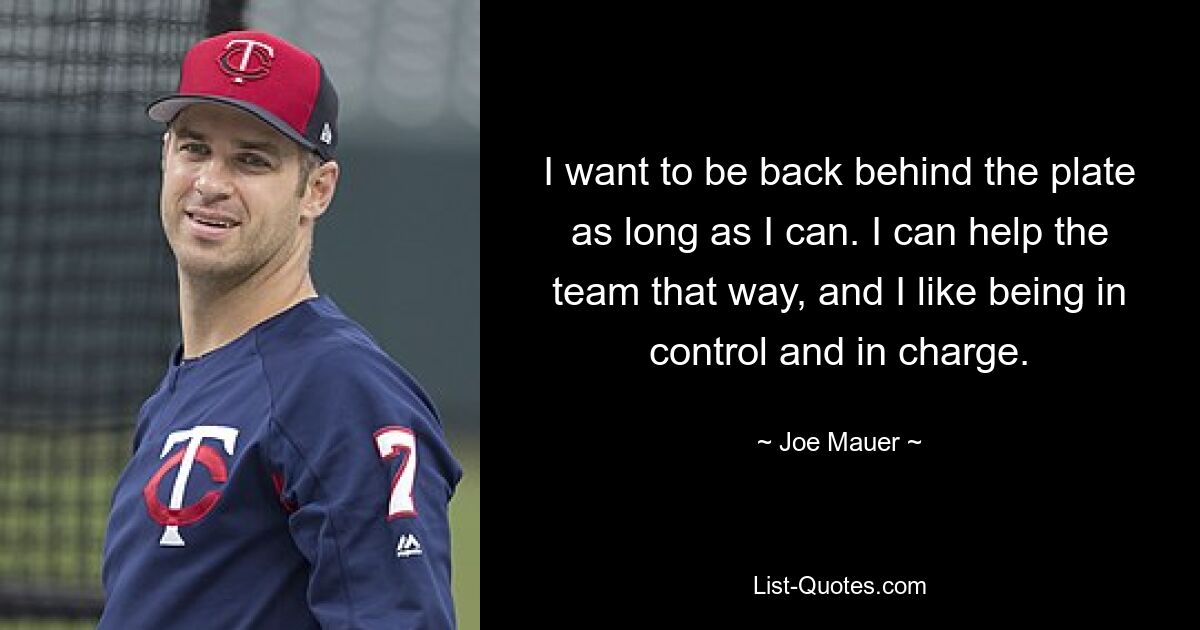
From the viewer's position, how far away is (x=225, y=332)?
310 centimetres

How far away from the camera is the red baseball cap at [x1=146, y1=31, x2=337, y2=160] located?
2.97m

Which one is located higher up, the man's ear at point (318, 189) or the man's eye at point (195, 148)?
the man's eye at point (195, 148)

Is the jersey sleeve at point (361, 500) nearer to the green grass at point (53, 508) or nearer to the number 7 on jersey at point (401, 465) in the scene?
the number 7 on jersey at point (401, 465)

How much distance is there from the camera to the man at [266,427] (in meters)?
2.71

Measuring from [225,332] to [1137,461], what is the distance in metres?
5.30

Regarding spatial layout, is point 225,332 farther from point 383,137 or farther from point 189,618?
point 383,137

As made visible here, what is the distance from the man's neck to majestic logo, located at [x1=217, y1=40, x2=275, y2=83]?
0.95ft

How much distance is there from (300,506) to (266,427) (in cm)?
13

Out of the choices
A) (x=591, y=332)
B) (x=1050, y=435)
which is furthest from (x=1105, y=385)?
(x=591, y=332)

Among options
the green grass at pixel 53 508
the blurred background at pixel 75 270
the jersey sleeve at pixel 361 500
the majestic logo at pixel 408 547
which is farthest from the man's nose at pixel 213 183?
the green grass at pixel 53 508

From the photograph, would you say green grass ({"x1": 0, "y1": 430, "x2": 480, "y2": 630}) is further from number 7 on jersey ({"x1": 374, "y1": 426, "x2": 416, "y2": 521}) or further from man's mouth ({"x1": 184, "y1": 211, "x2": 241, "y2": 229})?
number 7 on jersey ({"x1": 374, "y1": 426, "x2": 416, "y2": 521})

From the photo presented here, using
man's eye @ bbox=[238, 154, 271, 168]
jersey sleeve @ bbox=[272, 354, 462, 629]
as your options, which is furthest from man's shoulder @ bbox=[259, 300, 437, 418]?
man's eye @ bbox=[238, 154, 271, 168]

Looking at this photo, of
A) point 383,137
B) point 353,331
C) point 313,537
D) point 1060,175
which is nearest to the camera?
point 313,537

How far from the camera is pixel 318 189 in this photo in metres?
3.08
